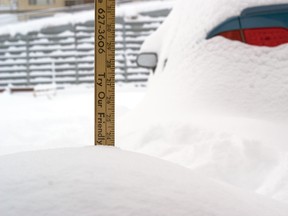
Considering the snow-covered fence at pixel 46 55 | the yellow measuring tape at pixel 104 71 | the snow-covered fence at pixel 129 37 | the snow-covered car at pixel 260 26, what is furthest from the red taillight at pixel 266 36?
the snow-covered fence at pixel 46 55

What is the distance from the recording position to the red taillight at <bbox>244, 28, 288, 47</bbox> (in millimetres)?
1987

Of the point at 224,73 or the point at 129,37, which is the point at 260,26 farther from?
the point at 129,37

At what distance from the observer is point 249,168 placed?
1.73 m

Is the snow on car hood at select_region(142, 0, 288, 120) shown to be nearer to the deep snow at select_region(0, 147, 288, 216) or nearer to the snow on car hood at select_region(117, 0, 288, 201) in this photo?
the snow on car hood at select_region(117, 0, 288, 201)

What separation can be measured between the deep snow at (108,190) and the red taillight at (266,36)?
1182mm

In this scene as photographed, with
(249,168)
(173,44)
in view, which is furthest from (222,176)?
(173,44)

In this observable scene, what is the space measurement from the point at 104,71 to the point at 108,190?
87 cm

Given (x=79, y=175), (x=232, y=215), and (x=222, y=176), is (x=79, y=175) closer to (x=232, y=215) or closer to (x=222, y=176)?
(x=232, y=215)

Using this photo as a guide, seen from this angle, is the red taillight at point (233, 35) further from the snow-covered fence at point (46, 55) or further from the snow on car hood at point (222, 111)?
the snow-covered fence at point (46, 55)

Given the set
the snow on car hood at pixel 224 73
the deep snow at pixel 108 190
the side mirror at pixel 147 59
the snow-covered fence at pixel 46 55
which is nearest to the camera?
the deep snow at pixel 108 190

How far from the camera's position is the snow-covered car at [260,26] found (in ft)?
6.52

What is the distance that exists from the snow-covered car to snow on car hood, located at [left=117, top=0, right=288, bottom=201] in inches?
1.5

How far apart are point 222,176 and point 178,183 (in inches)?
30.8

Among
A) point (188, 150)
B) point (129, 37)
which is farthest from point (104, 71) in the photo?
point (129, 37)
